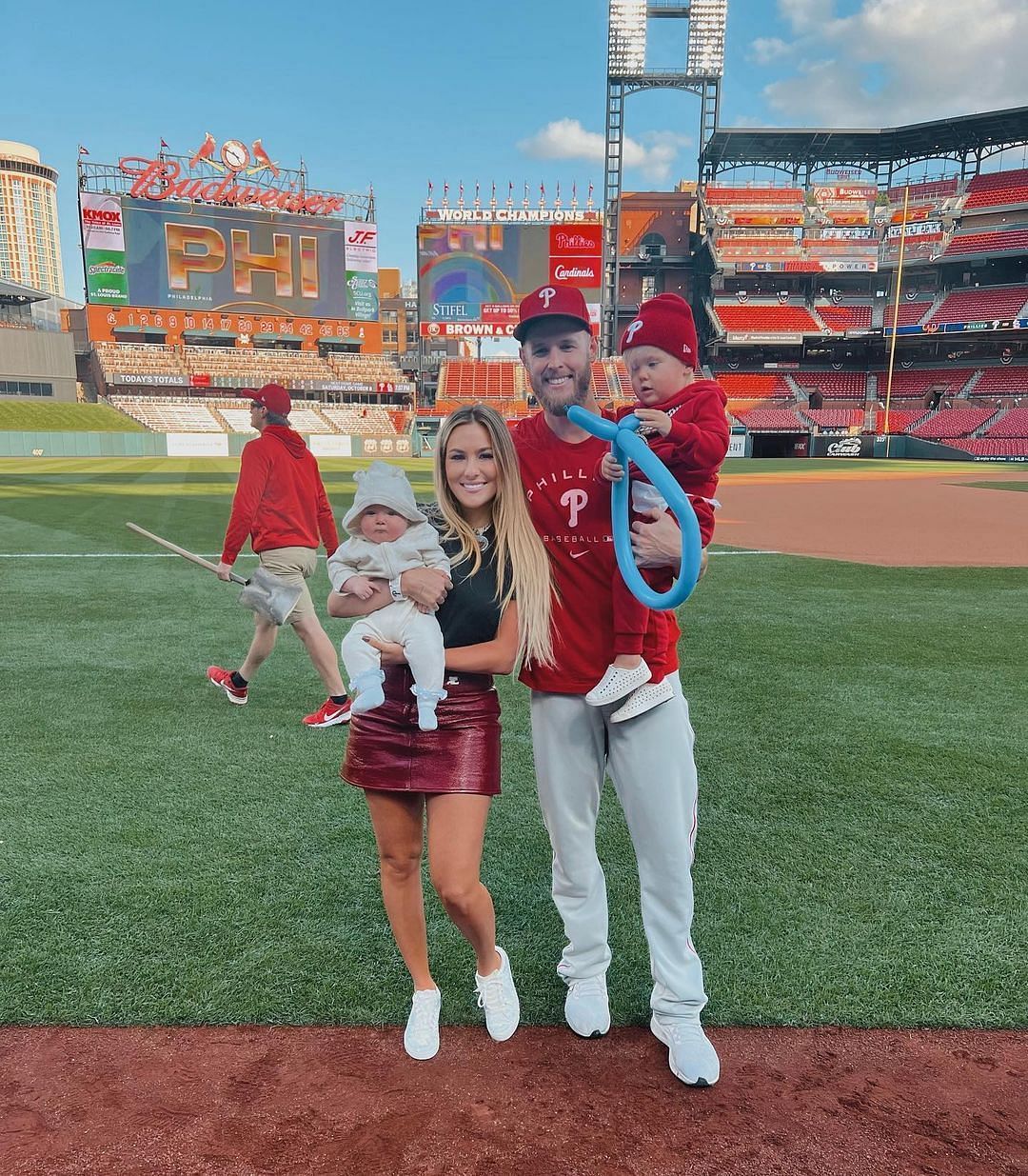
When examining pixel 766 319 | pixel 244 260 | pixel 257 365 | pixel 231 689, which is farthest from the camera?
pixel 257 365

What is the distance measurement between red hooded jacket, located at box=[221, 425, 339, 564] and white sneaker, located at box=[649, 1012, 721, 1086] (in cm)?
350

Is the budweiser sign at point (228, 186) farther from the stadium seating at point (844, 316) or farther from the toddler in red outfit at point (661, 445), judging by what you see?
the toddler in red outfit at point (661, 445)

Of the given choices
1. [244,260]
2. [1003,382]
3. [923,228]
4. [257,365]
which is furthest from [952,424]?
[244,260]

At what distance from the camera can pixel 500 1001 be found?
2562 millimetres

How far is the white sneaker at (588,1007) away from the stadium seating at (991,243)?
59662 millimetres

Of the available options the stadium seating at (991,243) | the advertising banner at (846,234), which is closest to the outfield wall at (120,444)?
the advertising banner at (846,234)

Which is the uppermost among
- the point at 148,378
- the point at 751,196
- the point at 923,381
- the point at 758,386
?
the point at 751,196

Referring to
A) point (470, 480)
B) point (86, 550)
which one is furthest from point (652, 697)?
point (86, 550)

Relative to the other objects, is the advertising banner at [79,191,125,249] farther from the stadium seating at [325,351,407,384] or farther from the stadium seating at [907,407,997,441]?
the stadium seating at [907,407,997,441]

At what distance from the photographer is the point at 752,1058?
247 centimetres

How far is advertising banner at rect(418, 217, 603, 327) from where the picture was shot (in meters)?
54.3

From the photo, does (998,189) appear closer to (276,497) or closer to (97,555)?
(97,555)

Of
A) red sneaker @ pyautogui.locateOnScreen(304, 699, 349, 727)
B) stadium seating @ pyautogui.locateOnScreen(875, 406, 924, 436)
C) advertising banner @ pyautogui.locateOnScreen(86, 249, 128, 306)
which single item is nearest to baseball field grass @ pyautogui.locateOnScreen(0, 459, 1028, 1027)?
red sneaker @ pyautogui.locateOnScreen(304, 699, 349, 727)

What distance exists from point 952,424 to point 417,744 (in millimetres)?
52145
